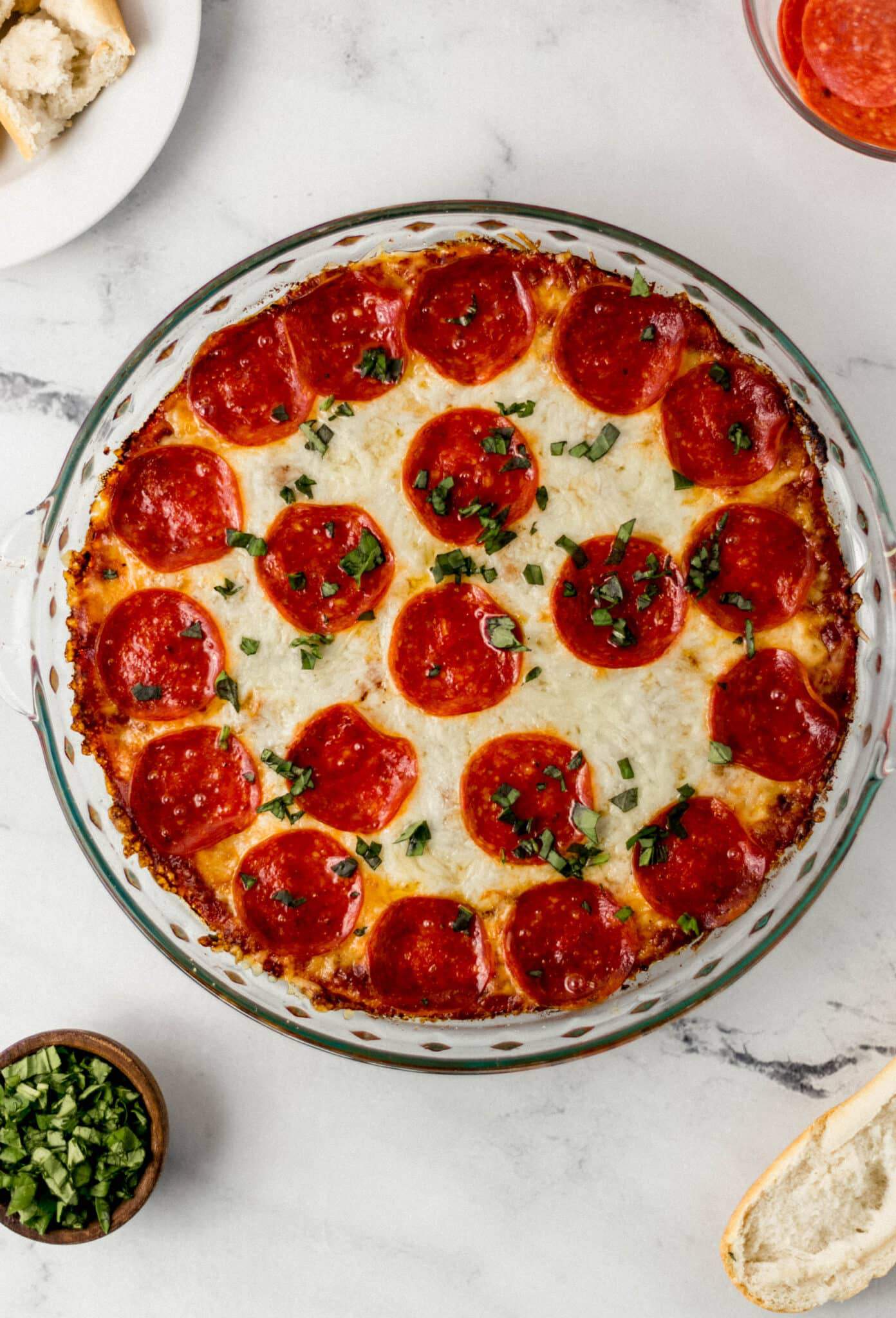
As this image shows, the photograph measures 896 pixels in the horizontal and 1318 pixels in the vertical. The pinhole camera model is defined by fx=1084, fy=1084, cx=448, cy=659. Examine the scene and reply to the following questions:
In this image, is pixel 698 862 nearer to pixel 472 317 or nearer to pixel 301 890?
pixel 301 890

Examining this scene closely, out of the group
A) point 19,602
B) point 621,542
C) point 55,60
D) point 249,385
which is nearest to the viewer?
point 621,542

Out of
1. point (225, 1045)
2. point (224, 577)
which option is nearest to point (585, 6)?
point (224, 577)

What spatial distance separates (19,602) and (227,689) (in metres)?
0.78

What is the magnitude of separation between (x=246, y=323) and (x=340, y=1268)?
7.83 feet

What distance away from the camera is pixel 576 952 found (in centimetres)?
242

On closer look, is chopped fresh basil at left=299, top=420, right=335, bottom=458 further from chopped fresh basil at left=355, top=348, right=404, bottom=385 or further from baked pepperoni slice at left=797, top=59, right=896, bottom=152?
baked pepperoni slice at left=797, top=59, right=896, bottom=152

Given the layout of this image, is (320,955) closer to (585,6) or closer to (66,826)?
(66,826)

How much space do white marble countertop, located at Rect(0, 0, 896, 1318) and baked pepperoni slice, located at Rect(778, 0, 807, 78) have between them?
81mm

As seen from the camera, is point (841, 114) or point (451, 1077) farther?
point (451, 1077)

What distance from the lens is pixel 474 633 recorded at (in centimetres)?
238

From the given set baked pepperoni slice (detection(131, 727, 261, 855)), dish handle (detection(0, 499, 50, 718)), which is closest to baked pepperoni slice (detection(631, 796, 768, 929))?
baked pepperoni slice (detection(131, 727, 261, 855))

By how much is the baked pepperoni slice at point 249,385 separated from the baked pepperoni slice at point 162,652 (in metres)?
0.40

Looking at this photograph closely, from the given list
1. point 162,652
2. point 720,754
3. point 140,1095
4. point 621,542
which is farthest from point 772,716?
point 140,1095

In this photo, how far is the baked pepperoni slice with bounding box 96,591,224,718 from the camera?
7.85 ft
